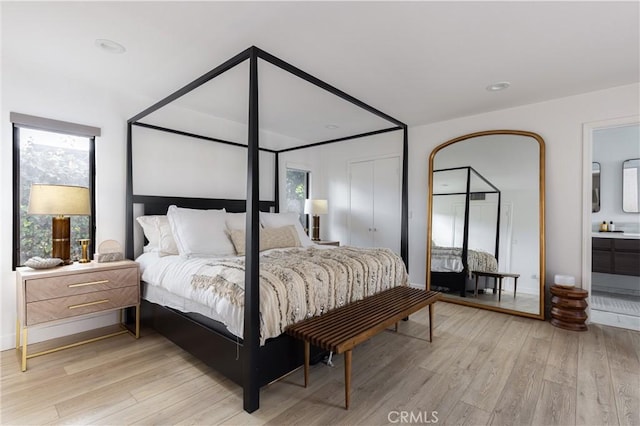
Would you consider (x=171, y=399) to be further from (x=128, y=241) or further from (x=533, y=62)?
(x=533, y=62)

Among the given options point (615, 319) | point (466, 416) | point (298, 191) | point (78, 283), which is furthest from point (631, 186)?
point (78, 283)

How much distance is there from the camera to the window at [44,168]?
2656 mm

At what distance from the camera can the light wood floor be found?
1.78 meters

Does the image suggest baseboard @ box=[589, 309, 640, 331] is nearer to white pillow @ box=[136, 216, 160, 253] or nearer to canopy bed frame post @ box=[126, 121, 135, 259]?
white pillow @ box=[136, 216, 160, 253]

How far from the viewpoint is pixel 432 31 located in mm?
2090

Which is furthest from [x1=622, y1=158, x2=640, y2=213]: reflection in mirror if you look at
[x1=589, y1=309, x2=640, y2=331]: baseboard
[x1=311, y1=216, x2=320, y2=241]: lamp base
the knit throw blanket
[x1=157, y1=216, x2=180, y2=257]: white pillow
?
[x1=157, y1=216, x2=180, y2=257]: white pillow

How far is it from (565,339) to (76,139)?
506 centimetres

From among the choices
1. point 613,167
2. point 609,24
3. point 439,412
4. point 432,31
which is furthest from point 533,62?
point 613,167

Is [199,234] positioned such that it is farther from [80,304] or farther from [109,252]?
[80,304]

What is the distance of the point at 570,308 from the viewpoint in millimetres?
3127

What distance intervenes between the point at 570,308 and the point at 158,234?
4265mm

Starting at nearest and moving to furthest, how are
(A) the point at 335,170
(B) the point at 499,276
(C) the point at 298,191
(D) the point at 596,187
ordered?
1. (B) the point at 499,276
2. (D) the point at 596,187
3. (C) the point at 298,191
4. (A) the point at 335,170

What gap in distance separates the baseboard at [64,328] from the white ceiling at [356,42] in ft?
7.51

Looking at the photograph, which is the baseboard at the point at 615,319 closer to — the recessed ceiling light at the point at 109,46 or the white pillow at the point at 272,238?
the white pillow at the point at 272,238
